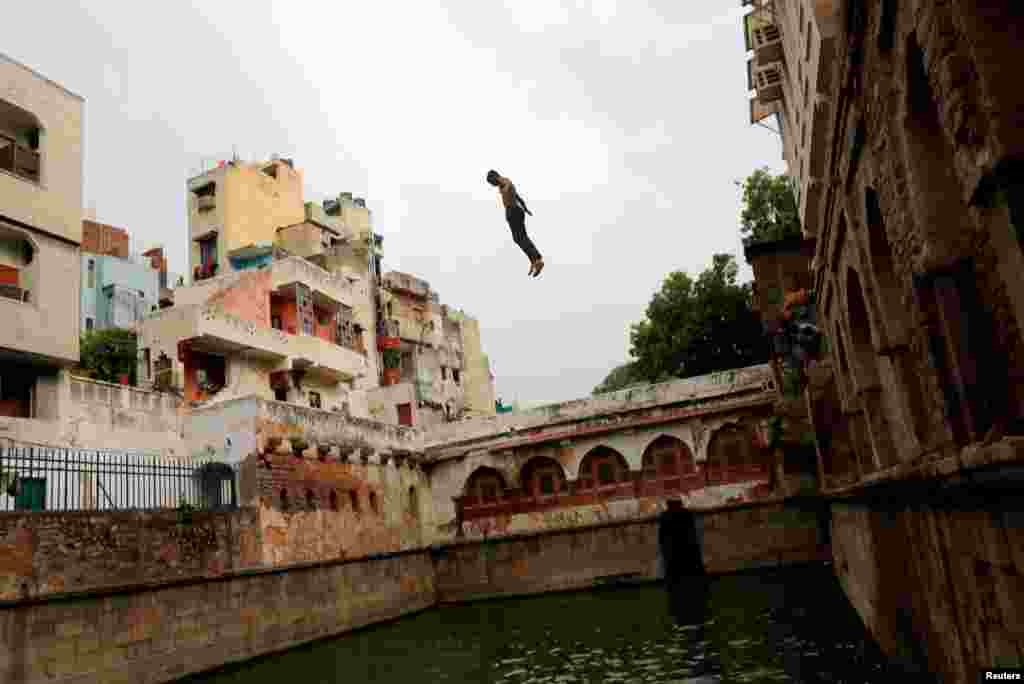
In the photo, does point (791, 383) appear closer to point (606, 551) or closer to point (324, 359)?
point (606, 551)

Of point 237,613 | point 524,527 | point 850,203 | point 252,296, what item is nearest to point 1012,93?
point 850,203

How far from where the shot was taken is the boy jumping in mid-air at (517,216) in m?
7.81

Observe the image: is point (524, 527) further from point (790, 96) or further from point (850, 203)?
point (850, 203)

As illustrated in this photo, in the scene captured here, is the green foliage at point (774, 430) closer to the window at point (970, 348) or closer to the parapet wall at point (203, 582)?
the parapet wall at point (203, 582)

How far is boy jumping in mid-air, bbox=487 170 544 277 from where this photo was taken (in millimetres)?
7812

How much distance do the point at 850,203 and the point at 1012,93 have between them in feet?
17.3

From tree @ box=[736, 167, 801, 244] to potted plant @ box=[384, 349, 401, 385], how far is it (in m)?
20.3

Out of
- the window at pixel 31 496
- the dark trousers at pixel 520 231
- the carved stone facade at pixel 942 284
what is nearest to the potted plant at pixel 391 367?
the window at pixel 31 496

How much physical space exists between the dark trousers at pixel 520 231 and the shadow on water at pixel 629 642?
6.54 metres

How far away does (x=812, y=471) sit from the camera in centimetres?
2498

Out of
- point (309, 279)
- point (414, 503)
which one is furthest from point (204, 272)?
point (414, 503)

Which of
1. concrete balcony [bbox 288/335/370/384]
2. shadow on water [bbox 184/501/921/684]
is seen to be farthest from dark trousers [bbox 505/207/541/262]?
concrete balcony [bbox 288/335/370/384]

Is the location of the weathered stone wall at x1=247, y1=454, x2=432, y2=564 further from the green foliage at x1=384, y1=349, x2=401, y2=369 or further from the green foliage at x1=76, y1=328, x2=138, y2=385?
the green foliage at x1=384, y1=349, x2=401, y2=369

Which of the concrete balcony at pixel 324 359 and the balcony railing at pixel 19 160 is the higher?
the balcony railing at pixel 19 160
